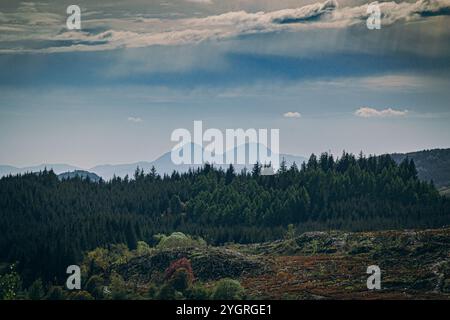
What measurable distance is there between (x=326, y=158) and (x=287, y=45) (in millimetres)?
40190

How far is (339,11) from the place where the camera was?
12975 cm

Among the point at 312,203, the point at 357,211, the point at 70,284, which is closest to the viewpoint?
the point at 70,284

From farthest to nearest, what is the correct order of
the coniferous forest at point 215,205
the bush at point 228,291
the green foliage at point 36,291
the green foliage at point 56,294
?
the coniferous forest at point 215,205 < the green foliage at point 36,291 < the green foliage at point 56,294 < the bush at point 228,291

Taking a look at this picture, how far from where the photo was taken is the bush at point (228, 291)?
87.3 metres

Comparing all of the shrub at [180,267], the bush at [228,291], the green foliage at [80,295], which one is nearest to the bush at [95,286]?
the green foliage at [80,295]

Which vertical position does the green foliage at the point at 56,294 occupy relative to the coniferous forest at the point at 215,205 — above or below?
below

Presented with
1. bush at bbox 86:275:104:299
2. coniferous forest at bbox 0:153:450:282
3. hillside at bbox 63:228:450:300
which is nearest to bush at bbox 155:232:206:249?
hillside at bbox 63:228:450:300

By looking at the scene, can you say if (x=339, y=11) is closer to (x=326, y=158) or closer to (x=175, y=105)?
(x=175, y=105)

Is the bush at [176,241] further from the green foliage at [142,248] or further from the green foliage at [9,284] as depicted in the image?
the green foliage at [9,284]

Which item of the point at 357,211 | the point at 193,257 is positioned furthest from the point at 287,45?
the point at 193,257

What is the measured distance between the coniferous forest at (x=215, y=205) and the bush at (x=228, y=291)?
41.3m

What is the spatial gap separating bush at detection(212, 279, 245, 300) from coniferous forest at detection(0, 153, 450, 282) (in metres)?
41.3

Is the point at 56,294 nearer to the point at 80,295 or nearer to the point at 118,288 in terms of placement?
the point at 80,295

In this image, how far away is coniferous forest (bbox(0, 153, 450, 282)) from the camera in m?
137
